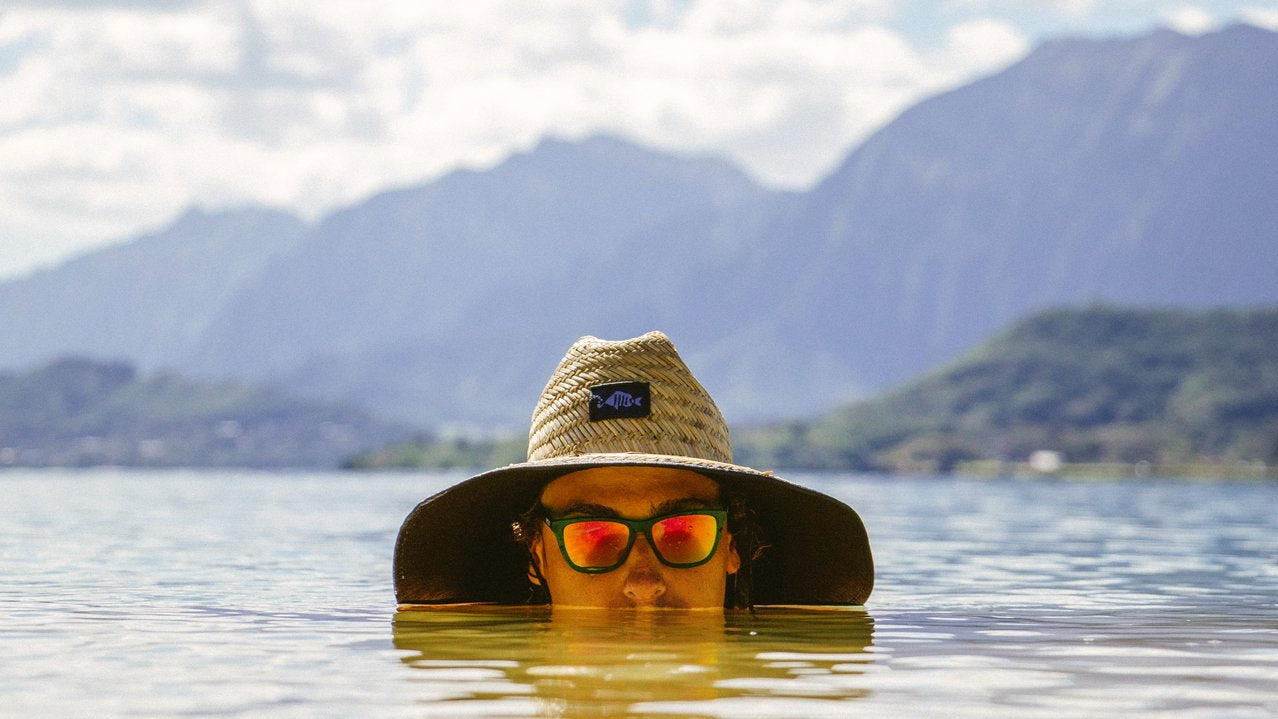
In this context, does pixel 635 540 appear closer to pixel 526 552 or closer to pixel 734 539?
pixel 734 539

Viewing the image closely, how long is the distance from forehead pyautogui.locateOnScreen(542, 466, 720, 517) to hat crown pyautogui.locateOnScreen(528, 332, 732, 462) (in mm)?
113

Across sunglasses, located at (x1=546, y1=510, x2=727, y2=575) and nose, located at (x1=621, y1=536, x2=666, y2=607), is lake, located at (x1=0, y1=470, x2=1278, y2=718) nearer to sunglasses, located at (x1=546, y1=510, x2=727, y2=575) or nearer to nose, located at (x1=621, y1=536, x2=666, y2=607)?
nose, located at (x1=621, y1=536, x2=666, y2=607)

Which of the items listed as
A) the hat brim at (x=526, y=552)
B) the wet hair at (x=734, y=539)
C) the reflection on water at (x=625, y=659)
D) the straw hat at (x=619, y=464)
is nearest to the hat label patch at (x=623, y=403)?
the straw hat at (x=619, y=464)

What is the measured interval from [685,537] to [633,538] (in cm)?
23

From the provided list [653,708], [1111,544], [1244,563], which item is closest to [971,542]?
[1111,544]

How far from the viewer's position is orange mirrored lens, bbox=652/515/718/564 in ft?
25.2

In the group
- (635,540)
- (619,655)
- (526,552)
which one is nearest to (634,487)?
(635,540)

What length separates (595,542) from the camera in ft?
25.4

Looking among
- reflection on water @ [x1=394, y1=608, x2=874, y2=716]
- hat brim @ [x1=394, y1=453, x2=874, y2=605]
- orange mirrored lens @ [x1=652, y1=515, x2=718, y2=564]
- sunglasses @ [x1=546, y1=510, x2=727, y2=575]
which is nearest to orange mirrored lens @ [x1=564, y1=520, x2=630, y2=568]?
sunglasses @ [x1=546, y1=510, x2=727, y2=575]

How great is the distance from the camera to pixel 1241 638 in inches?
377


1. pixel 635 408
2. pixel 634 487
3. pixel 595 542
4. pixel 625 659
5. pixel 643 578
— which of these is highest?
pixel 635 408

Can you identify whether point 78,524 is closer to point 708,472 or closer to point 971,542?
point 971,542

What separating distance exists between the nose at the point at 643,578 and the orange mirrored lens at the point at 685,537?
10cm

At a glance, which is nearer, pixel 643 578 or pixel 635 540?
pixel 635 540
